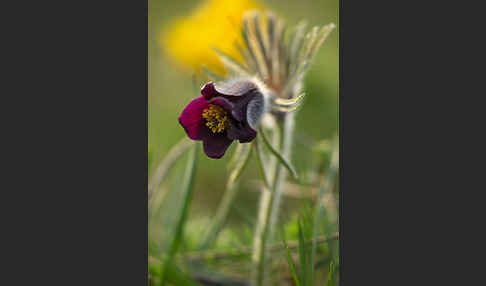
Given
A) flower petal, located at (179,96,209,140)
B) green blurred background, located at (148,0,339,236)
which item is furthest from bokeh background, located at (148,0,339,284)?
flower petal, located at (179,96,209,140)

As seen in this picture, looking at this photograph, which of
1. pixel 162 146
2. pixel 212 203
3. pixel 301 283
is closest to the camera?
pixel 301 283

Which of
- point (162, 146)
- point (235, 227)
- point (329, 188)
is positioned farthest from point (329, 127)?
point (162, 146)

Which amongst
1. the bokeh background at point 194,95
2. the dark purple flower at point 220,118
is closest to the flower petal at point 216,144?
the dark purple flower at point 220,118

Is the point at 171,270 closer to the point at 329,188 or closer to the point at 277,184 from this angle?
the point at 277,184

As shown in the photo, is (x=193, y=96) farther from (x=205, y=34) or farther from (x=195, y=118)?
(x=195, y=118)

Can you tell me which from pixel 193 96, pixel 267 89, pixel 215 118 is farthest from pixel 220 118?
pixel 193 96
